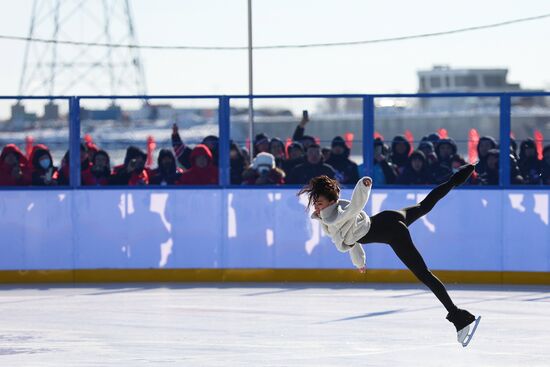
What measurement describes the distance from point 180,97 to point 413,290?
3.85m

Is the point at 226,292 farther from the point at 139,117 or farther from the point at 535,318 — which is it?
the point at 139,117

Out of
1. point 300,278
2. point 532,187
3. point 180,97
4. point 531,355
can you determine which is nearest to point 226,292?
point 300,278

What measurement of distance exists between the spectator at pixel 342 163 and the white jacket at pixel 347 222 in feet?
21.7

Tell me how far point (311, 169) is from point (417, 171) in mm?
1324

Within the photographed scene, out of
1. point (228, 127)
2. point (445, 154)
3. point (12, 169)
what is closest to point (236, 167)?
point (228, 127)

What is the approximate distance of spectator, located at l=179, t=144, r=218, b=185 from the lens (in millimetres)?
19562

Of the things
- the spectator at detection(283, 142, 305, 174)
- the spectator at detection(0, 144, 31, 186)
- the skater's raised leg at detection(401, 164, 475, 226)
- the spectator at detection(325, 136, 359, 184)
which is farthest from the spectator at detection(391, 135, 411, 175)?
the skater's raised leg at detection(401, 164, 475, 226)

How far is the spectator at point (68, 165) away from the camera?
19531 mm

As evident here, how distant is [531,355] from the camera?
41.9 ft

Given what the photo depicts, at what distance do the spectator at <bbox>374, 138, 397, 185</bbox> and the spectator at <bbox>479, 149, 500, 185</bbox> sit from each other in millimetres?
1119

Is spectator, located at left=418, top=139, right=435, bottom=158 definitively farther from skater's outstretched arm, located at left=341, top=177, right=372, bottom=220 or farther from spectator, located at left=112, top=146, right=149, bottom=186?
skater's outstretched arm, located at left=341, top=177, right=372, bottom=220

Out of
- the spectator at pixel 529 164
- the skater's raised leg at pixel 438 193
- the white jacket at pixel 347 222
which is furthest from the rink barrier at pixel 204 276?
the white jacket at pixel 347 222

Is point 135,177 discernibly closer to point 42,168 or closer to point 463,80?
point 42,168

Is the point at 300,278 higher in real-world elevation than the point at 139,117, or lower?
lower
